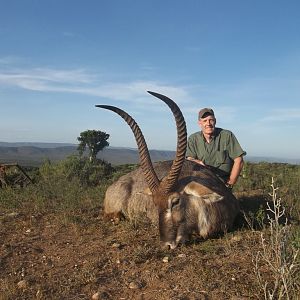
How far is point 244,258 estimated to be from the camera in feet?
17.0

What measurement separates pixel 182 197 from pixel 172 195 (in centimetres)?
19

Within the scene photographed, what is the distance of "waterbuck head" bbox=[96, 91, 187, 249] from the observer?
5.91 meters

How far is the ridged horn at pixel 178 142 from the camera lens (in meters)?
5.83

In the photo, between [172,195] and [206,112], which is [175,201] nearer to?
[172,195]

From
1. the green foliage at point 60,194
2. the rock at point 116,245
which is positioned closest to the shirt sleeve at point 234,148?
the green foliage at point 60,194

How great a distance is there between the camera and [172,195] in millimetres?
6180

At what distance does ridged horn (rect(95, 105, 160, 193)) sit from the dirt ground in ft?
2.92

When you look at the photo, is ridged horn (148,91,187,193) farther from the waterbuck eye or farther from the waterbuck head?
the waterbuck eye

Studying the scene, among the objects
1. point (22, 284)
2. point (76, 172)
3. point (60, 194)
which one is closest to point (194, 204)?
point (22, 284)

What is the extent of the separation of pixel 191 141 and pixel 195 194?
2.36 meters

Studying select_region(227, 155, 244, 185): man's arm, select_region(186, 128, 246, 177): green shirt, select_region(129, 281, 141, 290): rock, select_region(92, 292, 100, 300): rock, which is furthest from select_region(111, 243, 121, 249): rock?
select_region(186, 128, 246, 177): green shirt

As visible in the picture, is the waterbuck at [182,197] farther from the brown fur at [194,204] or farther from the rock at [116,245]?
the rock at [116,245]

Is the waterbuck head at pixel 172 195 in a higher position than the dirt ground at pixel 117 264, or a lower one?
higher

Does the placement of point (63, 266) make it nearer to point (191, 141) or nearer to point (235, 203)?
point (235, 203)
